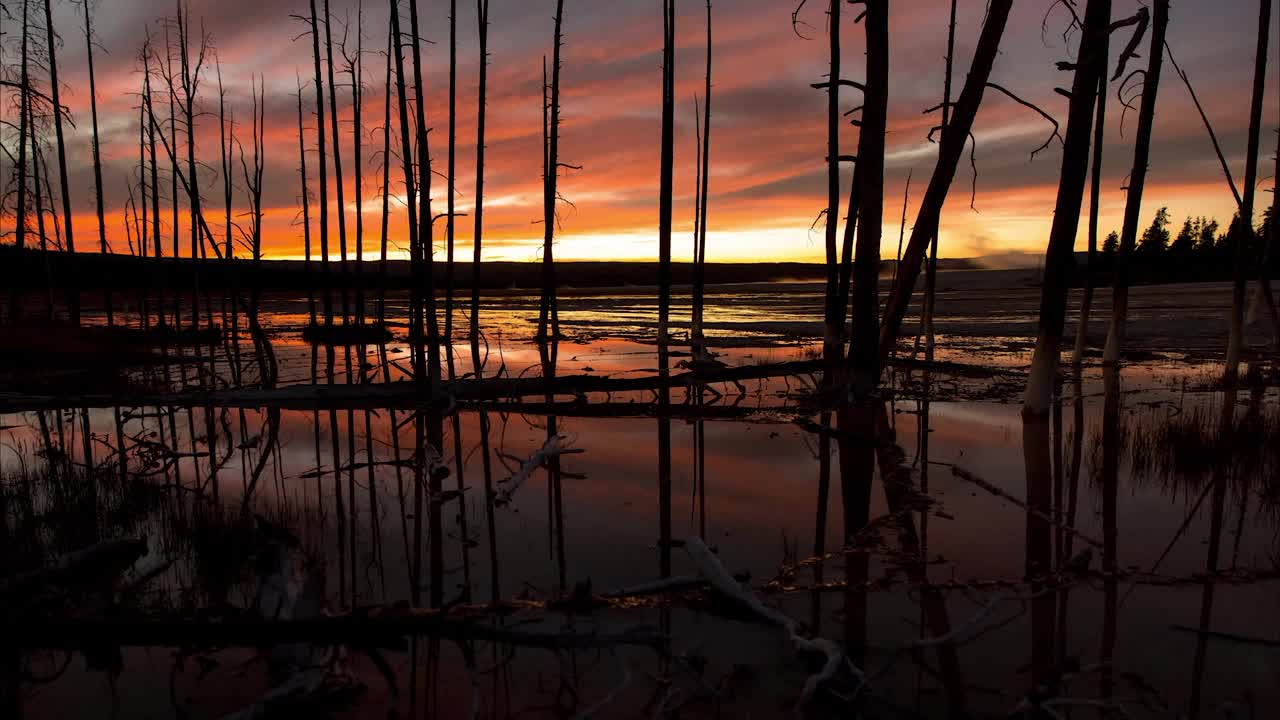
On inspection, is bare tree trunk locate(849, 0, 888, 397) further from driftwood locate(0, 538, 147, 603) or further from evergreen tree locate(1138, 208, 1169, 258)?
evergreen tree locate(1138, 208, 1169, 258)

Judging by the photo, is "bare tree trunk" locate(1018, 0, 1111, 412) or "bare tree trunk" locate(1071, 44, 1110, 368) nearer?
"bare tree trunk" locate(1018, 0, 1111, 412)

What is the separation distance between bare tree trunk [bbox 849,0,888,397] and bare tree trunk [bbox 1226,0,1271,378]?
21.3 feet

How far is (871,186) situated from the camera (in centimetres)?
1215

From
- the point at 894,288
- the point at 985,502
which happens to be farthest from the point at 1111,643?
the point at 894,288

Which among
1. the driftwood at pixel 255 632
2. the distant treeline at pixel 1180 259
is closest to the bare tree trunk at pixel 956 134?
the driftwood at pixel 255 632

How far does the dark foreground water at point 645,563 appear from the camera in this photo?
11.5 ft

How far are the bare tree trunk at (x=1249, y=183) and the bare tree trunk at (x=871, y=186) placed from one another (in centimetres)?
648

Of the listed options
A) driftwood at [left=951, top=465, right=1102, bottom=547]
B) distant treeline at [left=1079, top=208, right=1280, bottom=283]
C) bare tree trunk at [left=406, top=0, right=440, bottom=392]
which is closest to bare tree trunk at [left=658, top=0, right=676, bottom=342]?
bare tree trunk at [left=406, top=0, right=440, bottom=392]

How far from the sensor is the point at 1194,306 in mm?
43344

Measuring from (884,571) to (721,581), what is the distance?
1552 millimetres

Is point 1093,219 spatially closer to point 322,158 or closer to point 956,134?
point 956,134

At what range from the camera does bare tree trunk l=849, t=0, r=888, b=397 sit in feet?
39.2

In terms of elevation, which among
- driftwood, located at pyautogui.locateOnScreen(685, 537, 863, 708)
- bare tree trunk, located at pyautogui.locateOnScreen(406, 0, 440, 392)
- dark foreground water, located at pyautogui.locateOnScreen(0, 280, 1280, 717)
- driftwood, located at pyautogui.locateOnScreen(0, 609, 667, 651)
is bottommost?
dark foreground water, located at pyautogui.locateOnScreen(0, 280, 1280, 717)

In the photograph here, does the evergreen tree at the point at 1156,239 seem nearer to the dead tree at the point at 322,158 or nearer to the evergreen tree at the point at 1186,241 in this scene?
the evergreen tree at the point at 1186,241
